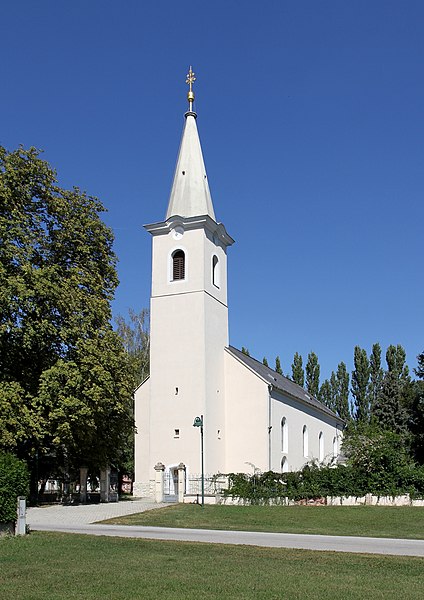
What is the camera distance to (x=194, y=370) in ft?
123

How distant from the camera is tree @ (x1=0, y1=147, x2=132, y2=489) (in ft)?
94.5

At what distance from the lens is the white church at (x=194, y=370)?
122 feet

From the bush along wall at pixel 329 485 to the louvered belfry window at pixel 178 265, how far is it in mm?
12523

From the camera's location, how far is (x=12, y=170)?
3081cm

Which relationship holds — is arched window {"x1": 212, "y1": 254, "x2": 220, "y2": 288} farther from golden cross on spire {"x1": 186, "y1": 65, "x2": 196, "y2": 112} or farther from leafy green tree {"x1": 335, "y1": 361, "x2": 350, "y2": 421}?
leafy green tree {"x1": 335, "y1": 361, "x2": 350, "y2": 421}

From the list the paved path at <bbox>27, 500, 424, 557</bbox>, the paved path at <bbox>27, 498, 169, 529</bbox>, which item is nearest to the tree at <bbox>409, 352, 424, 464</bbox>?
the paved path at <bbox>27, 498, 169, 529</bbox>

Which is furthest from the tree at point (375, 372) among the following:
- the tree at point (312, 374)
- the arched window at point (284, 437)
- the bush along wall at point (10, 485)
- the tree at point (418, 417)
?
the bush along wall at point (10, 485)

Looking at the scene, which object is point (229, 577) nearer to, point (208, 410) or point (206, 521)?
point (206, 521)

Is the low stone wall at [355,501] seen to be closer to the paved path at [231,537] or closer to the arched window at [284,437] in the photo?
the paved path at [231,537]

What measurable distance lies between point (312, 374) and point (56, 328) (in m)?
48.2

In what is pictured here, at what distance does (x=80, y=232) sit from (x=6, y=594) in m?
24.6

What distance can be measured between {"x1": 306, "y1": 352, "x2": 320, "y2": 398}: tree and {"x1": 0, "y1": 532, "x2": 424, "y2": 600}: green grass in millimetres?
59084

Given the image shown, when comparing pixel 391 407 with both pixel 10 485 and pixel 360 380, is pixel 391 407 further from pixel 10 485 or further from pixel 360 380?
pixel 10 485

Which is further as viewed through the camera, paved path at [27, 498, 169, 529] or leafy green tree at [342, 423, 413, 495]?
leafy green tree at [342, 423, 413, 495]
